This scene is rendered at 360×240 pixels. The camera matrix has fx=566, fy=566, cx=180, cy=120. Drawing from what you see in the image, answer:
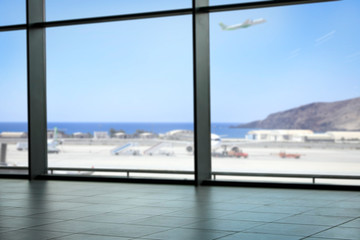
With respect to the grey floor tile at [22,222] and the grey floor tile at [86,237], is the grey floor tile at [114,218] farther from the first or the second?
the grey floor tile at [86,237]

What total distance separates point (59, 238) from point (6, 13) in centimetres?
630

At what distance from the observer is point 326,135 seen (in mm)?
8023

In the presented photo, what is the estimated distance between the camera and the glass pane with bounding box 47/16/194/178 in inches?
347

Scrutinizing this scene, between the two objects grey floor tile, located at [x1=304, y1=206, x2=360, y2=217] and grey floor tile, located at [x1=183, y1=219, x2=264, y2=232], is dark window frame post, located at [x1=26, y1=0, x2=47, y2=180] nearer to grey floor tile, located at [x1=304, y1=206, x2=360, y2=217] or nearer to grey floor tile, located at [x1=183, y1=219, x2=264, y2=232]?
grey floor tile, located at [x1=183, y1=219, x2=264, y2=232]

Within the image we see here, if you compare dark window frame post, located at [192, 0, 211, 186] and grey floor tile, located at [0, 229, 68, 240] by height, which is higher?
dark window frame post, located at [192, 0, 211, 186]

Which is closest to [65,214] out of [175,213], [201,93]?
[175,213]

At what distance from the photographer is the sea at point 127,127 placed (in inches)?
334

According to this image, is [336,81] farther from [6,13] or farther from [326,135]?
[6,13]

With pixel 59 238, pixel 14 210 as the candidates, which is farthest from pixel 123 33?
pixel 59 238

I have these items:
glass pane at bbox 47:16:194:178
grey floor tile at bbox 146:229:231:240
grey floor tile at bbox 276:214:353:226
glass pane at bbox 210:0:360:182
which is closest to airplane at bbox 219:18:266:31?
glass pane at bbox 210:0:360:182

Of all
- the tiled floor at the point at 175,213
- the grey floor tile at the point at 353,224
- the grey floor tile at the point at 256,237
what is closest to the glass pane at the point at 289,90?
the tiled floor at the point at 175,213

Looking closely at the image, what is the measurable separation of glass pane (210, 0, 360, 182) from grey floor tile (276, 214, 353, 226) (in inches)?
107

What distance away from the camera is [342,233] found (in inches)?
174

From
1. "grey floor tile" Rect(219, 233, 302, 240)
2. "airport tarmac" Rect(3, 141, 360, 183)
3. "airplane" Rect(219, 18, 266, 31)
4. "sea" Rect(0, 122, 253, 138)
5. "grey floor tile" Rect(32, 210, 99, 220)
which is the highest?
"airplane" Rect(219, 18, 266, 31)
